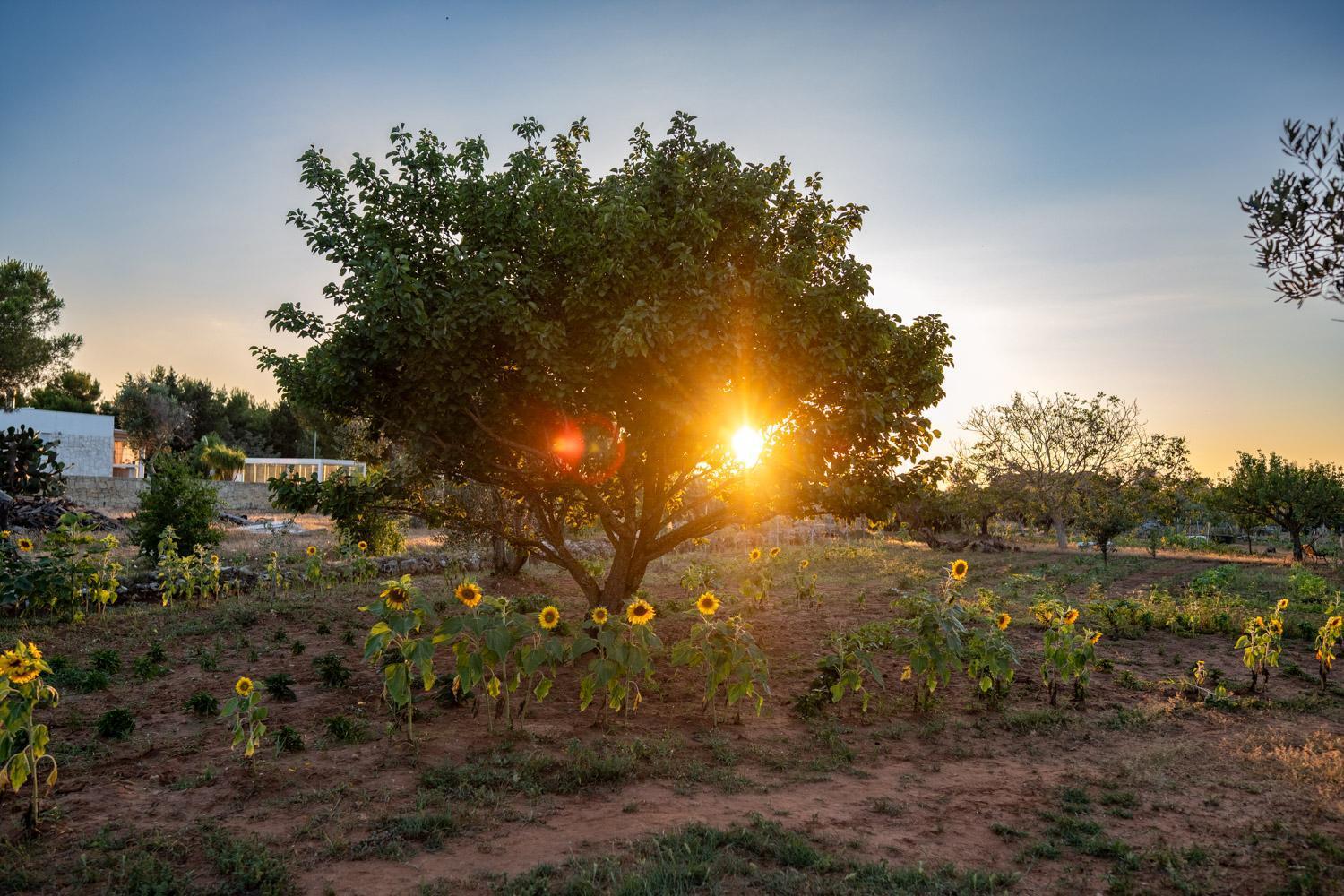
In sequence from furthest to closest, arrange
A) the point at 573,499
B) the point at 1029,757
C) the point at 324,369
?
the point at 573,499
the point at 324,369
the point at 1029,757

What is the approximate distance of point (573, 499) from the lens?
351 inches

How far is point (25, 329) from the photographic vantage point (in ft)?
92.6

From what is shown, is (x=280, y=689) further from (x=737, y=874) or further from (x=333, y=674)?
(x=737, y=874)

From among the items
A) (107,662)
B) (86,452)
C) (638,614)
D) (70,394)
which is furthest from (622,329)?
(70,394)

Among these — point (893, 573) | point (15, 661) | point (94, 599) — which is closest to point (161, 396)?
point (94, 599)

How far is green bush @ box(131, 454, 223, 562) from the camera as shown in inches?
514

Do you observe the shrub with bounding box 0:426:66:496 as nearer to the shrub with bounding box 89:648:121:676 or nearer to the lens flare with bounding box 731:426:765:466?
the shrub with bounding box 89:648:121:676

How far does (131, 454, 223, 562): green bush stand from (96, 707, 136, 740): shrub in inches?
341

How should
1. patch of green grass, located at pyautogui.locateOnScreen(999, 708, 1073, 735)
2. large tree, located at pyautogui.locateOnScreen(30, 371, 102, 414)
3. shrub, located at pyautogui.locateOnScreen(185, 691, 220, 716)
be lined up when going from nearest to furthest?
1. shrub, located at pyautogui.locateOnScreen(185, 691, 220, 716)
2. patch of green grass, located at pyautogui.locateOnScreen(999, 708, 1073, 735)
3. large tree, located at pyautogui.locateOnScreen(30, 371, 102, 414)

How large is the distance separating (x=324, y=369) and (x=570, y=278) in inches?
95.3

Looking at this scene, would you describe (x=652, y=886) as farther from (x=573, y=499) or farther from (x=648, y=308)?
(x=573, y=499)

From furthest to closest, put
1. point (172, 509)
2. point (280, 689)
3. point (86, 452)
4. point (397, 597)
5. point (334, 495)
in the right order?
point (86, 452) → point (172, 509) → point (334, 495) → point (280, 689) → point (397, 597)

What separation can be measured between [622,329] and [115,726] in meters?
4.82

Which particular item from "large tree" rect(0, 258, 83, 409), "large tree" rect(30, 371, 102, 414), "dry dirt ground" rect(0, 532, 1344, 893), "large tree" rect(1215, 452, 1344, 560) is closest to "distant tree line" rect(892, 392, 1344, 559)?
"large tree" rect(1215, 452, 1344, 560)
